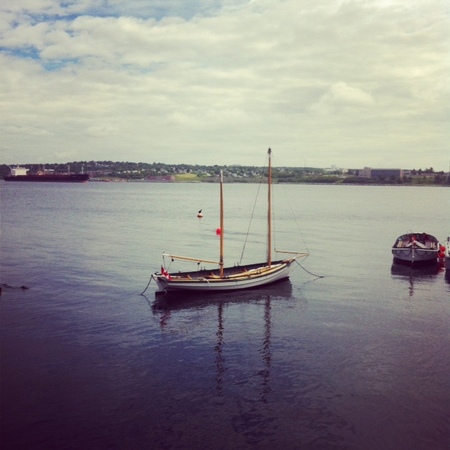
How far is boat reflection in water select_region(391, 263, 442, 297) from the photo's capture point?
64213 mm

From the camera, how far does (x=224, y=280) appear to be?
5334 centimetres

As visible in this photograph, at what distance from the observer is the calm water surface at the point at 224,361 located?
2512 centimetres

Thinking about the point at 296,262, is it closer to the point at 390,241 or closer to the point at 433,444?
the point at 390,241

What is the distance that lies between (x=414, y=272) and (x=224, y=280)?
1264 inches

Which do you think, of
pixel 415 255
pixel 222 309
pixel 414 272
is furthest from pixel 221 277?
pixel 415 255

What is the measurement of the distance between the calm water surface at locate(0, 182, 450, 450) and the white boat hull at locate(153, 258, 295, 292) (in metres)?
1.34

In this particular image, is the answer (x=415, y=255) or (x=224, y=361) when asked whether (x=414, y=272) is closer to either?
(x=415, y=255)

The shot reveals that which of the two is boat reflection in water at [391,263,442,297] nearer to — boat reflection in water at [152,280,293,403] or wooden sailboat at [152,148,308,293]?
boat reflection in water at [152,280,293,403]

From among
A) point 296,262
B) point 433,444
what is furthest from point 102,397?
point 296,262

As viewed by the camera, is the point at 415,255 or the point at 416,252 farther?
the point at 416,252

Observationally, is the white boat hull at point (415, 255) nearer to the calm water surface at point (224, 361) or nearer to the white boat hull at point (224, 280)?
the calm water surface at point (224, 361)

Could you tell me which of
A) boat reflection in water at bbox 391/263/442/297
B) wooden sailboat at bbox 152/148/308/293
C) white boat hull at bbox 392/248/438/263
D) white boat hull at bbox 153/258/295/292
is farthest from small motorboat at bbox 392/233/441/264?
white boat hull at bbox 153/258/295/292

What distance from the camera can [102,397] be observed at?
91.7ft

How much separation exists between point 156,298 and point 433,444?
32349mm
